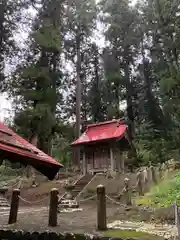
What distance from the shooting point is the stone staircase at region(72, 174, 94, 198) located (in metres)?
17.5

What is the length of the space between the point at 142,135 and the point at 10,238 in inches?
848

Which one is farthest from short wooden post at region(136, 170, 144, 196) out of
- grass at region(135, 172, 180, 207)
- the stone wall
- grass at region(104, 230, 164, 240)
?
the stone wall

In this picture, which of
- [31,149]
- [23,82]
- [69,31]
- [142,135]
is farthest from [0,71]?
[31,149]

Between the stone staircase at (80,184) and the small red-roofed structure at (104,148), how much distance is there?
135cm

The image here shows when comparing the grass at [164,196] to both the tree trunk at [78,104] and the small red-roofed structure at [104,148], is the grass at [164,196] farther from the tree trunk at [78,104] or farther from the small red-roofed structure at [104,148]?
the tree trunk at [78,104]

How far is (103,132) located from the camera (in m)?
22.1

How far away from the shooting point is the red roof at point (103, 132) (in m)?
20.8

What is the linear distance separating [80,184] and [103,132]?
495cm

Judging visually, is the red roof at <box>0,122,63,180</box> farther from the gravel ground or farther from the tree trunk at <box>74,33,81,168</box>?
the tree trunk at <box>74,33,81,168</box>

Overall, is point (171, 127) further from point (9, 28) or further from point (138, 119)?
point (9, 28)

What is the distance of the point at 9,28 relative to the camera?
22922mm

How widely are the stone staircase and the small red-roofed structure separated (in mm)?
1350

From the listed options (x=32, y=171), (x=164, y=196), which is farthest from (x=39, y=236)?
(x=32, y=171)

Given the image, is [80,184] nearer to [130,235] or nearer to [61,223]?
[61,223]
